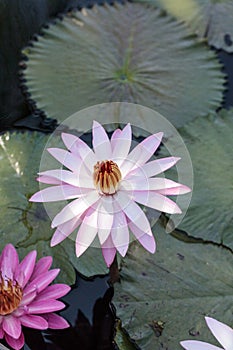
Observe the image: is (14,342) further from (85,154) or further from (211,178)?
(211,178)

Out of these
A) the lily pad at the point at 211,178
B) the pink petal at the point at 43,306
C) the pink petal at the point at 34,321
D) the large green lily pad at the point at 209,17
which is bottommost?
the pink petal at the point at 34,321

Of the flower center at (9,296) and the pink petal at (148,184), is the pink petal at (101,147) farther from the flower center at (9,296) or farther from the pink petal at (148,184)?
the flower center at (9,296)

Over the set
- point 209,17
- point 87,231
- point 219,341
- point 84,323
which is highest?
point 209,17

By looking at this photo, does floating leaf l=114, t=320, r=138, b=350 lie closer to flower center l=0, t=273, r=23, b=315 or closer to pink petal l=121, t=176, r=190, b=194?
flower center l=0, t=273, r=23, b=315

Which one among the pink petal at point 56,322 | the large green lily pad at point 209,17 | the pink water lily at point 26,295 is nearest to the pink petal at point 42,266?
the pink water lily at point 26,295

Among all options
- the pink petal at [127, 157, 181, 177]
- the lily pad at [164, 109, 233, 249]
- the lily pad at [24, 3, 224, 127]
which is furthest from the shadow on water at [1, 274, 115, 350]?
the lily pad at [24, 3, 224, 127]

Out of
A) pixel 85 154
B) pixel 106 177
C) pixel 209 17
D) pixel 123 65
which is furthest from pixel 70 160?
pixel 209 17

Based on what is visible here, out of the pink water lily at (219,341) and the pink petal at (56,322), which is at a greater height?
the pink water lily at (219,341)
